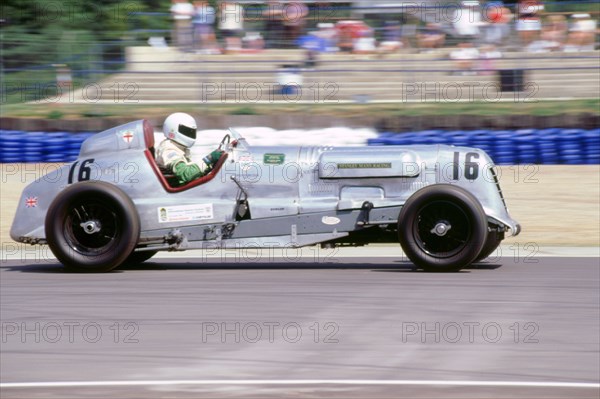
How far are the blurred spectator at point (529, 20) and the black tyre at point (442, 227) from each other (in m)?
10.8

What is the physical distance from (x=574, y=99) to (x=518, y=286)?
34.6 ft

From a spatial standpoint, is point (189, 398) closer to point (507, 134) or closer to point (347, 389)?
point (347, 389)

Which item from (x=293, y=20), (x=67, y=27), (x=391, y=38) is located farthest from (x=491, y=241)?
(x=67, y=27)

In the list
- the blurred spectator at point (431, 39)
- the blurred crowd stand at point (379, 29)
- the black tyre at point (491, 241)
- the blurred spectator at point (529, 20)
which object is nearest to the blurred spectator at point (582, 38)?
the blurred crowd stand at point (379, 29)

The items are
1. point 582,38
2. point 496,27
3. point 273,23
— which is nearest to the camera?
point 496,27

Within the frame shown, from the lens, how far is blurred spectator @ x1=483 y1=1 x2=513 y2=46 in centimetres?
1892

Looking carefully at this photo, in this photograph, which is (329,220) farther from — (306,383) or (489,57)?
(489,57)

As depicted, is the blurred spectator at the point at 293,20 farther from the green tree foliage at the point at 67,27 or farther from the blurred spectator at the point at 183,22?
the green tree foliage at the point at 67,27

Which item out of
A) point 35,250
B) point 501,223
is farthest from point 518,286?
point 35,250

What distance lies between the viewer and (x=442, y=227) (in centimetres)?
895

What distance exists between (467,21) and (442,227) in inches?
426

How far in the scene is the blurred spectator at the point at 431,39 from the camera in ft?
63.0

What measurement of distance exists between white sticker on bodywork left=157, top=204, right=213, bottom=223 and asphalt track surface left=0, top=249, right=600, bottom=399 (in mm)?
500

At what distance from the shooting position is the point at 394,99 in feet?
62.6
